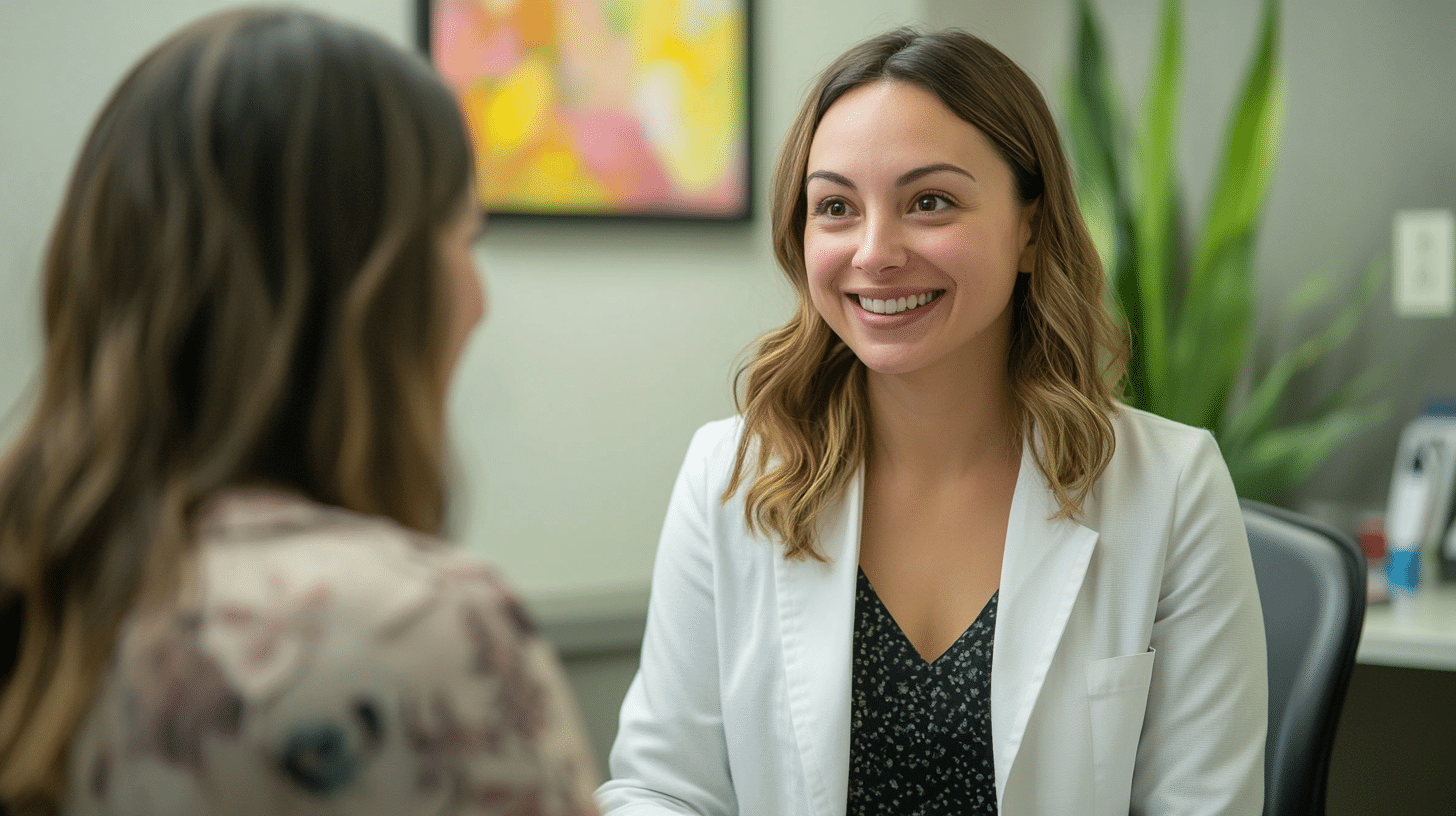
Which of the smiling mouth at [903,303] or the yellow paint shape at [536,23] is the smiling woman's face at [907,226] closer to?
the smiling mouth at [903,303]

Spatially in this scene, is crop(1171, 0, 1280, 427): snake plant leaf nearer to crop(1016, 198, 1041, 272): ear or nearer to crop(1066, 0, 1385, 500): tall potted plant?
crop(1066, 0, 1385, 500): tall potted plant

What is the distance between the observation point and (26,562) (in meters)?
0.62

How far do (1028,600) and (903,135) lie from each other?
0.55 meters

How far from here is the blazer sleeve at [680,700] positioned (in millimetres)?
1364

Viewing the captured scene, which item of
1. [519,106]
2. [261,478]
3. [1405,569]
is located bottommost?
[1405,569]

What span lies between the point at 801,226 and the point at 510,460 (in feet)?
3.54

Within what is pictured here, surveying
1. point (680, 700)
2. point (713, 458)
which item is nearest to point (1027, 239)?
point (713, 458)

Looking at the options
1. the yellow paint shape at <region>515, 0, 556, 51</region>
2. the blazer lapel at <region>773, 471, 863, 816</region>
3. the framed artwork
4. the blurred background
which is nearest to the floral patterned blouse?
the blazer lapel at <region>773, 471, 863, 816</region>

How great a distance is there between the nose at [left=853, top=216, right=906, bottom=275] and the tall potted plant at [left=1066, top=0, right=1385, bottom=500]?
3.75ft

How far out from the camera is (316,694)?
559mm

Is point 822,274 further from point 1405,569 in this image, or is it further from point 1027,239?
point 1405,569

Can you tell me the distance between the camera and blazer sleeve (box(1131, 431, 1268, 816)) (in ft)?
3.99

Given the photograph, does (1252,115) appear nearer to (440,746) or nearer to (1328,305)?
(1328,305)

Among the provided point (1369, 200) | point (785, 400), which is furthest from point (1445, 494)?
point (785, 400)
